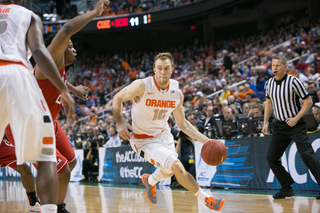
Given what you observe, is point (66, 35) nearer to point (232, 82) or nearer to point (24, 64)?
point (24, 64)

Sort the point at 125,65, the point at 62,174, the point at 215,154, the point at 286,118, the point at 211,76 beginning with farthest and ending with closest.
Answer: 1. the point at 125,65
2. the point at 211,76
3. the point at 286,118
4. the point at 215,154
5. the point at 62,174

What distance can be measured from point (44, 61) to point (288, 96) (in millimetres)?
4573

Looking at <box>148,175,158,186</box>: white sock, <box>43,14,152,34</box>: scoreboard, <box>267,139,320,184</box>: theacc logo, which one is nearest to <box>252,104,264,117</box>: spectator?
<box>267,139,320,184</box>: theacc logo

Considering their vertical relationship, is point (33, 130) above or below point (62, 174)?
above

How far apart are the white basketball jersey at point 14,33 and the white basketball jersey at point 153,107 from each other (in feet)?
7.97

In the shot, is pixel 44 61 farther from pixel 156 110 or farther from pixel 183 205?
pixel 183 205

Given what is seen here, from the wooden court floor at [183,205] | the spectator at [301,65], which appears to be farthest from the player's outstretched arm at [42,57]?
the spectator at [301,65]

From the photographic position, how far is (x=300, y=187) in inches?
267

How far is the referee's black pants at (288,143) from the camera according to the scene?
578 cm

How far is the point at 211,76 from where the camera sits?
17359 mm

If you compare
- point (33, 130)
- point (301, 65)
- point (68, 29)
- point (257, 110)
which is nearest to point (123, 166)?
point (257, 110)

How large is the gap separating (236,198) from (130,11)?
1868cm

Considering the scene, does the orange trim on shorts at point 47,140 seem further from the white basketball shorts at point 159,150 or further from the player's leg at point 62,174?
the white basketball shorts at point 159,150

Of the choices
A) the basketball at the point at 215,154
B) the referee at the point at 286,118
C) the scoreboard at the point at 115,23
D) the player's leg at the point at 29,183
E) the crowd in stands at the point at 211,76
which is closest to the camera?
the player's leg at the point at 29,183
